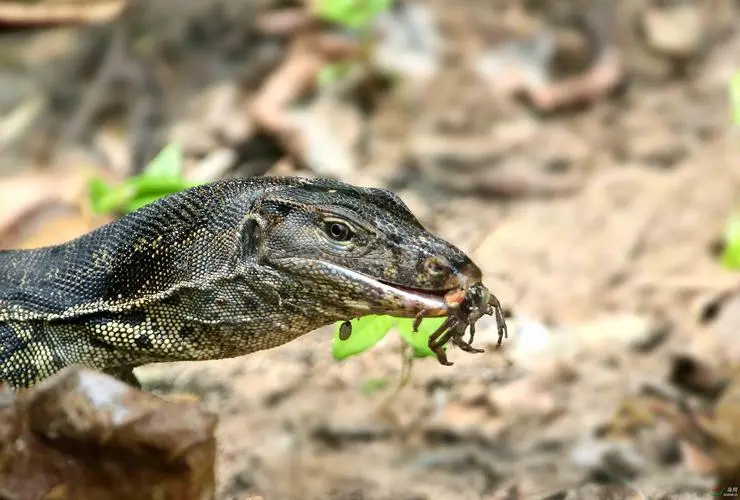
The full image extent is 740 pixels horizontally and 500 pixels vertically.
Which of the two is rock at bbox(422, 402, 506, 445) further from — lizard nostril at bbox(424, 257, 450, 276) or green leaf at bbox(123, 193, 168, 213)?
lizard nostril at bbox(424, 257, 450, 276)

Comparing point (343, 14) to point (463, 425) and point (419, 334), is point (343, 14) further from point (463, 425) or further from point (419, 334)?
point (419, 334)

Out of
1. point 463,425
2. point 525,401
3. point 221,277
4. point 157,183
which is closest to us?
point 221,277

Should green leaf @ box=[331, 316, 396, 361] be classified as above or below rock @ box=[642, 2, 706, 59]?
below

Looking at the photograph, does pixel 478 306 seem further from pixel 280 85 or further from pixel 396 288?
pixel 280 85

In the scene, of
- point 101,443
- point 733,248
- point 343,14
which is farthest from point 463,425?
point 343,14

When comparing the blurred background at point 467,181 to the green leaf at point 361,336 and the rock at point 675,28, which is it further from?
the green leaf at point 361,336

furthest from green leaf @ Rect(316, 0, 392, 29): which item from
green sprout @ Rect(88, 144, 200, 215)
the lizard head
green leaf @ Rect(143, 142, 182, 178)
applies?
the lizard head
